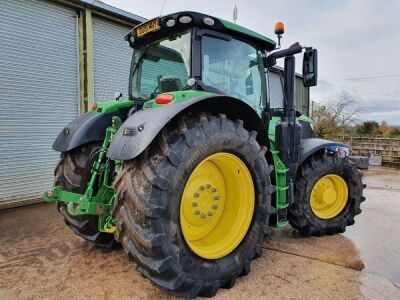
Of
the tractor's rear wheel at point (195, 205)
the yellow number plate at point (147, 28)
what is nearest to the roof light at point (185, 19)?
the yellow number plate at point (147, 28)

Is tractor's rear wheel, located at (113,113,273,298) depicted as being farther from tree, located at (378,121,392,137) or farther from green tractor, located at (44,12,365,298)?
tree, located at (378,121,392,137)

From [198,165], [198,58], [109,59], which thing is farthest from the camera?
[109,59]

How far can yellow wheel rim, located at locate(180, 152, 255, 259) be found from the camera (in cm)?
256

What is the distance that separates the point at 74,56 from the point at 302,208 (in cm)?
513

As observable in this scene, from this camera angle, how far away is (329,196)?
3881 mm

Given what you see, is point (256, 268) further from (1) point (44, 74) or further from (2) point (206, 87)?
(1) point (44, 74)

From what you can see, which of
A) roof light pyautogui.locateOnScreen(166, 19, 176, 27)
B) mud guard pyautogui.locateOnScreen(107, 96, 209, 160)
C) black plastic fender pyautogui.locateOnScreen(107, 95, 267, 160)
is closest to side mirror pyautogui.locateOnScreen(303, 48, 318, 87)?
black plastic fender pyautogui.locateOnScreen(107, 95, 267, 160)

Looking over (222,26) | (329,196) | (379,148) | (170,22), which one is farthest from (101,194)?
(379,148)

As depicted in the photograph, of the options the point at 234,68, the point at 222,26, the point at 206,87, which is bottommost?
the point at 206,87

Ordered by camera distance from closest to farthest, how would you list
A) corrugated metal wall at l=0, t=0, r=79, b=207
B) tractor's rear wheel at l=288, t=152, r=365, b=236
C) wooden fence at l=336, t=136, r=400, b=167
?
tractor's rear wheel at l=288, t=152, r=365, b=236 < corrugated metal wall at l=0, t=0, r=79, b=207 < wooden fence at l=336, t=136, r=400, b=167

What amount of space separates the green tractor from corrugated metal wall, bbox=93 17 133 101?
11.2 ft

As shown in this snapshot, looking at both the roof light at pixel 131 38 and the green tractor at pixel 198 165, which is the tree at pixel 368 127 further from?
the roof light at pixel 131 38

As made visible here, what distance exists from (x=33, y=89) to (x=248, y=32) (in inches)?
169

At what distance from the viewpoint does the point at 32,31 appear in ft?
18.7
